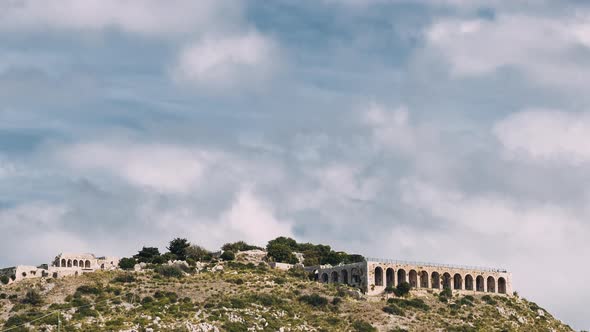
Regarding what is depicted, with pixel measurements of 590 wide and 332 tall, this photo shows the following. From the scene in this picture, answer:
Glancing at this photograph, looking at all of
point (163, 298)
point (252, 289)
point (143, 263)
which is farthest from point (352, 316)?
point (143, 263)

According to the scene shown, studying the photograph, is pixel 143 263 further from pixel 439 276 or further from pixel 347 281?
pixel 439 276

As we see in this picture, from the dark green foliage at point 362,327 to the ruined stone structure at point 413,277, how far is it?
46.7 ft

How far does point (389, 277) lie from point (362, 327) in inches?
861

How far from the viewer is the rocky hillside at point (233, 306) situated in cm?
16038

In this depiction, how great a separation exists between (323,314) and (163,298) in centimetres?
2379

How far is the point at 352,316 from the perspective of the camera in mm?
169250

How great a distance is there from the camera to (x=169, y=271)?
602ft

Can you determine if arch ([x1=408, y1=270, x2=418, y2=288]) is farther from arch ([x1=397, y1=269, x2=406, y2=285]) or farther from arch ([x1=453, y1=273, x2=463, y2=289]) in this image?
arch ([x1=453, y1=273, x2=463, y2=289])

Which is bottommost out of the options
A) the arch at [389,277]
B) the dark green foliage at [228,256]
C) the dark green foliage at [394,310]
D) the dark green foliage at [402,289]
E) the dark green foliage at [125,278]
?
the dark green foliage at [394,310]

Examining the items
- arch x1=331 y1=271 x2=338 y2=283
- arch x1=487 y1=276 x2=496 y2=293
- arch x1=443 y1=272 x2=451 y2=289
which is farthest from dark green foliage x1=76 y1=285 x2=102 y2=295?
arch x1=487 y1=276 x2=496 y2=293

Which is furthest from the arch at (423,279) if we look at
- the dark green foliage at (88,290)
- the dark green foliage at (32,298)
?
the dark green foliage at (32,298)

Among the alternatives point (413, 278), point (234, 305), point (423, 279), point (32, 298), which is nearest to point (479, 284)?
point (423, 279)

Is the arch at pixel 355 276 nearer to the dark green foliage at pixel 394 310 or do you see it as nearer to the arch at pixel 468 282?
the dark green foliage at pixel 394 310

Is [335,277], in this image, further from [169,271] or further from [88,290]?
[88,290]
